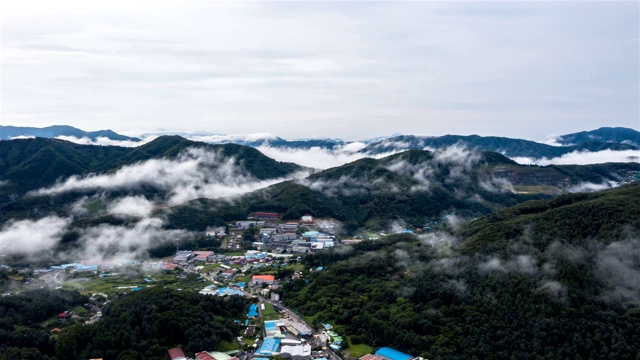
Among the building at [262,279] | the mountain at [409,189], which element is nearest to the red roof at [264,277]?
the building at [262,279]

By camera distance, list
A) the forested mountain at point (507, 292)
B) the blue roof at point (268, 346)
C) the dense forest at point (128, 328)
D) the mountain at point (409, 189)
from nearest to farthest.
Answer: the forested mountain at point (507, 292) < the dense forest at point (128, 328) < the blue roof at point (268, 346) < the mountain at point (409, 189)

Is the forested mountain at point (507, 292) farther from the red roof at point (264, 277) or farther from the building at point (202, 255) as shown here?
the building at point (202, 255)

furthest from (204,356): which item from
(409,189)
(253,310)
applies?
(409,189)

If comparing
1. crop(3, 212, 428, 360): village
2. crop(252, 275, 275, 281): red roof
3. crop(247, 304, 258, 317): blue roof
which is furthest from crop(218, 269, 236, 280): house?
crop(247, 304, 258, 317): blue roof

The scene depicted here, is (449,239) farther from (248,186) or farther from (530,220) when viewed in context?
(248,186)

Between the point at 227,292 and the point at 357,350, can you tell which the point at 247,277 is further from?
the point at 357,350

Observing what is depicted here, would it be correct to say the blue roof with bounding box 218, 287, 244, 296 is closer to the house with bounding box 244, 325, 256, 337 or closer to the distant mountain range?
the house with bounding box 244, 325, 256, 337
